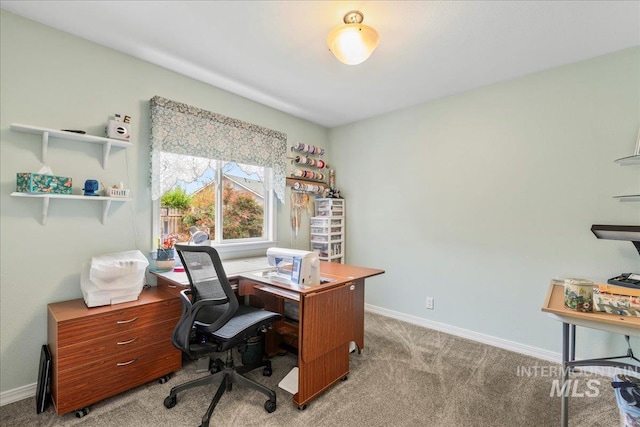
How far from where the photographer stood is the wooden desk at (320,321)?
186 centimetres

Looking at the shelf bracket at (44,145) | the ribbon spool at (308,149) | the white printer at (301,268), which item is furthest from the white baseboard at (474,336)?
the shelf bracket at (44,145)

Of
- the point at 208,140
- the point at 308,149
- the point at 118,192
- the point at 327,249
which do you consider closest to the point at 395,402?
the point at 327,249

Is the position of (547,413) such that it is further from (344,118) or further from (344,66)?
(344,118)

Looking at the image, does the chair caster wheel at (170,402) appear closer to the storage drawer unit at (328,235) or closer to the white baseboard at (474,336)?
the storage drawer unit at (328,235)

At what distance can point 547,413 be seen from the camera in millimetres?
1839

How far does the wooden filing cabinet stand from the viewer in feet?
5.73

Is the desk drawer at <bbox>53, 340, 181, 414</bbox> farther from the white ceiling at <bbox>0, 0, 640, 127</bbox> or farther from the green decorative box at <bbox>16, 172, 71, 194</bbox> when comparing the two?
the white ceiling at <bbox>0, 0, 640, 127</bbox>

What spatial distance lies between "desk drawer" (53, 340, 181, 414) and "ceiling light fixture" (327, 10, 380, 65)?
7.88 ft

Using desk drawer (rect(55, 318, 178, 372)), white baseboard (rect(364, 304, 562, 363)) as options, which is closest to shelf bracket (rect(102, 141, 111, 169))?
desk drawer (rect(55, 318, 178, 372))

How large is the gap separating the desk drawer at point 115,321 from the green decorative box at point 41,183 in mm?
875

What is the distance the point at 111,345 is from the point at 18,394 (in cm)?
72

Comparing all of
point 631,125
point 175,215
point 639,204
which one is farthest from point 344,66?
point 639,204

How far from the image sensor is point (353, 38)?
1.80m

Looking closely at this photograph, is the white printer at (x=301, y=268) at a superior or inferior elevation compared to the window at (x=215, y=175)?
inferior
